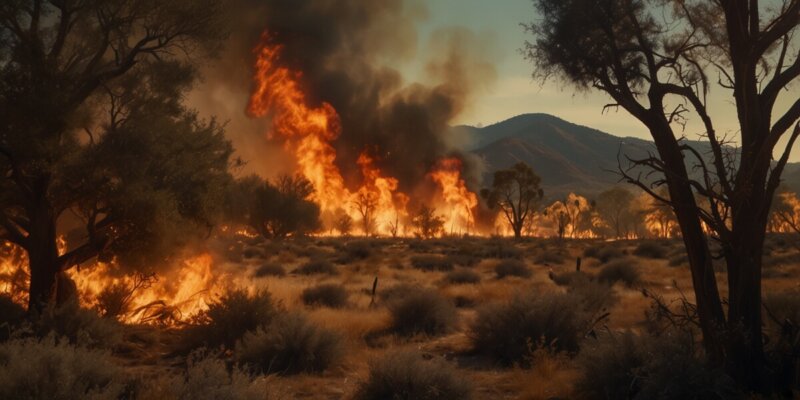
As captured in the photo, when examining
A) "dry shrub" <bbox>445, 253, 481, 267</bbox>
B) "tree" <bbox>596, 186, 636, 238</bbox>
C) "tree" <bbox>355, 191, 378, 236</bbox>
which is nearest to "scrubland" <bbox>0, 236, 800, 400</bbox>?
"dry shrub" <bbox>445, 253, 481, 267</bbox>

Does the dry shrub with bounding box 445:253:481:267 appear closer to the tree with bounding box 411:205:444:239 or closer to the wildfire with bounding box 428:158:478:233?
the tree with bounding box 411:205:444:239

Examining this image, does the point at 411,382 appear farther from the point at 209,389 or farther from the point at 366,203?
the point at 366,203

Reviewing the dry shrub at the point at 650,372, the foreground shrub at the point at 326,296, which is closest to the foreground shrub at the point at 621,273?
the foreground shrub at the point at 326,296

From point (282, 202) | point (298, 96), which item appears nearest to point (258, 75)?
point (298, 96)

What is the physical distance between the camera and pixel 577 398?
820 centimetres

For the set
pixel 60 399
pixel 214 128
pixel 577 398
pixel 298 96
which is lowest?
pixel 577 398

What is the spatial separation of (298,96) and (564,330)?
50.3m

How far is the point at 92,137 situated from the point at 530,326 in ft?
31.0

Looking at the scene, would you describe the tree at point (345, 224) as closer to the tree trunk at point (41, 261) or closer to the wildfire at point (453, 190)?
the wildfire at point (453, 190)

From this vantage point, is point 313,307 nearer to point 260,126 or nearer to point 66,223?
point 66,223

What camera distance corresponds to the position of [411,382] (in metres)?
7.99

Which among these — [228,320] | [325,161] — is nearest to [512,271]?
[228,320]

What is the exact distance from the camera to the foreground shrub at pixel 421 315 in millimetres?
13945

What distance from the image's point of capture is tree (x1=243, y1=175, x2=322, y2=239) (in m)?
60.7
